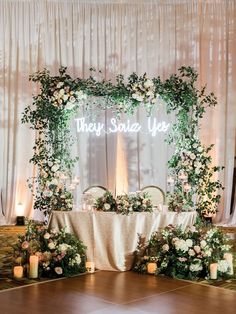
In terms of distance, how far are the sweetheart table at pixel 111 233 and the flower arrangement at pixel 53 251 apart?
125 mm

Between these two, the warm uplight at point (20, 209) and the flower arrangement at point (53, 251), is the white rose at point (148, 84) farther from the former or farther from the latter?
the warm uplight at point (20, 209)

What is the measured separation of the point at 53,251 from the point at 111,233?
0.60 metres

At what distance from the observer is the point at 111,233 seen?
16.2ft

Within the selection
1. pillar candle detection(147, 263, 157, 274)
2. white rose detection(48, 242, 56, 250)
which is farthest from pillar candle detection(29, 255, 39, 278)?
pillar candle detection(147, 263, 157, 274)

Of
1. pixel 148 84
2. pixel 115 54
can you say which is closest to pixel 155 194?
pixel 148 84

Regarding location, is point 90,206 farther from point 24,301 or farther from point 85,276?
point 24,301

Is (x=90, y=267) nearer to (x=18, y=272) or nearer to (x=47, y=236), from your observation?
(x=47, y=236)

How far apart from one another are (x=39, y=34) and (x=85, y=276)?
5.41m

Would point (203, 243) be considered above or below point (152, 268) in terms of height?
above

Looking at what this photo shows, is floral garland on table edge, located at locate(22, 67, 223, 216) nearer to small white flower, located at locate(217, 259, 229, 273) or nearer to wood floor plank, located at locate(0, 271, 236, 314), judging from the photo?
small white flower, located at locate(217, 259, 229, 273)

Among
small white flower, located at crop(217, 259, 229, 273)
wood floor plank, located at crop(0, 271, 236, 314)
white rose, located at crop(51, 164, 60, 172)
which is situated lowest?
wood floor plank, located at crop(0, 271, 236, 314)

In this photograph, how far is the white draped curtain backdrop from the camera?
8797 millimetres

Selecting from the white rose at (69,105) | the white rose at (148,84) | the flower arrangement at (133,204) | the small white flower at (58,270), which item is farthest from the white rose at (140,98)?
the small white flower at (58,270)

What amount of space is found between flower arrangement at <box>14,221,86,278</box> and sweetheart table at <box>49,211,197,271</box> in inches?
4.9
